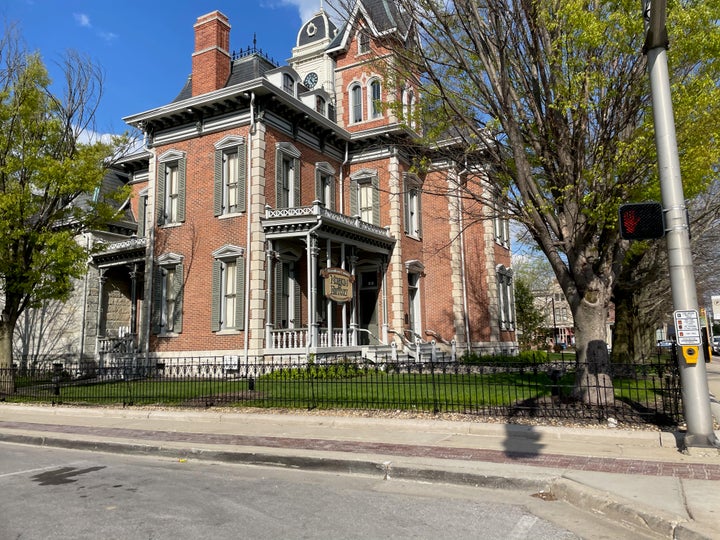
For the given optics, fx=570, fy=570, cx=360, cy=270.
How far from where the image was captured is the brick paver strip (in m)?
6.80

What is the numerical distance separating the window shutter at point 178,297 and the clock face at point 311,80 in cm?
1390

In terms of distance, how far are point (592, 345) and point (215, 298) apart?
1345cm

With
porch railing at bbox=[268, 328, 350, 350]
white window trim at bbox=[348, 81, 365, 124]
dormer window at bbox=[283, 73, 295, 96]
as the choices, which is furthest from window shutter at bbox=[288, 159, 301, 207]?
white window trim at bbox=[348, 81, 365, 124]

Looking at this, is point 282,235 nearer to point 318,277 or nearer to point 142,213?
point 318,277

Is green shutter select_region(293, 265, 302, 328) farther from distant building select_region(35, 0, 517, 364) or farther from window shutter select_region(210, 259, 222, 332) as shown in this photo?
window shutter select_region(210, 259, 222, 332)

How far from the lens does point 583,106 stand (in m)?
10.1

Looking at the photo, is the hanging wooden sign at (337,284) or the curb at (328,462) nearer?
the curb at (328,462)

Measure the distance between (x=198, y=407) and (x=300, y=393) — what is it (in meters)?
2.35

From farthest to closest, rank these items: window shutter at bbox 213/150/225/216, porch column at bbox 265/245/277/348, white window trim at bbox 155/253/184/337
Answer: white window trim at bbox 155/253/184/337, window shutter at bbox 213/150/225/216, porch column at bbox 265/245/277/348

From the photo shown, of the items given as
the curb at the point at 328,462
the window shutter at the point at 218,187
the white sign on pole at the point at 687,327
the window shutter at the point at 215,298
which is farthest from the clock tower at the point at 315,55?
the white sign on pole at the point at 687,327

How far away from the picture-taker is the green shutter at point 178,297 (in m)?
21.0

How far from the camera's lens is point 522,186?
11.1 meters

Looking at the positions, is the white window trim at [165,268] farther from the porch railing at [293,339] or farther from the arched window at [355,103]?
the arched window at [355,103]

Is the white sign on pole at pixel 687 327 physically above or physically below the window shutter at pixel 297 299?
below
